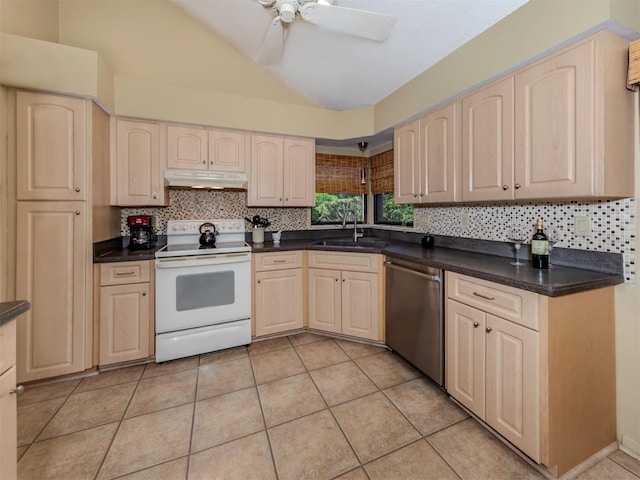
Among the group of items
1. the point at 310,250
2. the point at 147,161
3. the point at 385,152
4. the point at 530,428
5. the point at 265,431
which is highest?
the point at 385,152

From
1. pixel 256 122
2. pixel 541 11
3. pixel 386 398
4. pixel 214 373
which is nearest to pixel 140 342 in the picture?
pixel 214 373

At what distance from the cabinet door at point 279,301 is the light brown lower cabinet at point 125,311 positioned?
2.97 feet

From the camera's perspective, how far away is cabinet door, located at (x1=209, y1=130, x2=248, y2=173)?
2736 millimetres

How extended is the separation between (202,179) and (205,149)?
318 mm

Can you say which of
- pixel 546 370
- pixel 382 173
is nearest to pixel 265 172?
pixel 382 173

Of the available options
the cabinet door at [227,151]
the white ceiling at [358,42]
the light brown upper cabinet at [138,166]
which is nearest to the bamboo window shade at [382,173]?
the white ceiling at [358,42]

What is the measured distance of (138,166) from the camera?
2520mm

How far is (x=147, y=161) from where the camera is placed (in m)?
2.54

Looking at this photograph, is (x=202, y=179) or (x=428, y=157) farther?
(x=202, y=179)

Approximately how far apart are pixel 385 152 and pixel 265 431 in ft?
9.82

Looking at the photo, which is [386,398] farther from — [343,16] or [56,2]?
[56,2]

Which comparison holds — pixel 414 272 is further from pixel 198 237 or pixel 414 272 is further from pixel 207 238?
pixel 198 237

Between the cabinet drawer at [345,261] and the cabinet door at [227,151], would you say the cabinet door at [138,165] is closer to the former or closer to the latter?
the cabinet door at [227,151]

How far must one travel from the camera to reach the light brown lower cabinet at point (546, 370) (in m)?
1.27
